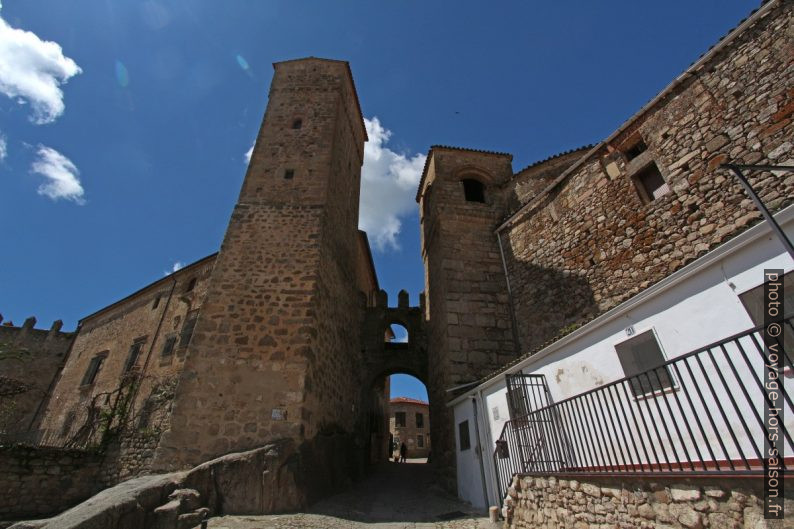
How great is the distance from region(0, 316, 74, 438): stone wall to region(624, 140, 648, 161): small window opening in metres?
25.7

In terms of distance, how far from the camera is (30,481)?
905cm

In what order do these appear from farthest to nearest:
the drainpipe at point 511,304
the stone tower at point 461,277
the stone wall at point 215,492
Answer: the drainpipe at point 511,304
the stone tower at point 461,277
the stone wall at point 215,492

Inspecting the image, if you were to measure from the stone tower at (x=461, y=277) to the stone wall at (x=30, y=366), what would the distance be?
1977 cm

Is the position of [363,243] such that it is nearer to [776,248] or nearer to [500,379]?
[500,379]

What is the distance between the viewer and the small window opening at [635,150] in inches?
326

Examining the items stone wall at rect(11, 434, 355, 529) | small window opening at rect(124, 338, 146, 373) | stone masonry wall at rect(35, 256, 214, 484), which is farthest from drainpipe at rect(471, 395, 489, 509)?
small window opening at rect(124, 338, 146, 373)

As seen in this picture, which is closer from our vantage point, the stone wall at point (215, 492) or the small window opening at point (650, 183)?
the stone wall at point (215, 492)

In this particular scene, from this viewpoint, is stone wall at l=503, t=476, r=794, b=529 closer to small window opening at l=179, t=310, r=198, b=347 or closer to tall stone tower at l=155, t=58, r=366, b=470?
tall stone tower at l=155, t=58, r=366, b=470

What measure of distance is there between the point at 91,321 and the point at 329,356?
18.8 meters

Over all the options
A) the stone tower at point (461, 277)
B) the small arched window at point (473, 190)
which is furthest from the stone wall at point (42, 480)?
the small arched window at point (473, 190)

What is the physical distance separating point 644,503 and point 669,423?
106 centimetres

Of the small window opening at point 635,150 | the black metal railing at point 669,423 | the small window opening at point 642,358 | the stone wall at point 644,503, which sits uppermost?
the small window opening at point 635,150

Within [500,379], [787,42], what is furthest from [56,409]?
[787,42]

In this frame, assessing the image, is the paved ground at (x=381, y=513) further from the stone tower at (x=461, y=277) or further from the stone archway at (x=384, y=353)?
the stone archway at (x=384, y=353)
